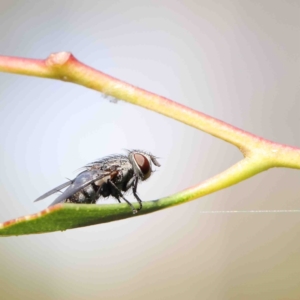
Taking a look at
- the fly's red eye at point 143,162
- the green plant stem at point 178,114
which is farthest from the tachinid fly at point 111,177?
the green plant stem at point 178,114

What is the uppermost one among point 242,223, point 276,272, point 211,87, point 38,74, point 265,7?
point 265,7

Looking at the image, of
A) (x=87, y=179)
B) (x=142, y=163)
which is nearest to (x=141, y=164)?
(x=142, y=163)

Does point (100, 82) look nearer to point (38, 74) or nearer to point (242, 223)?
point (38, 74)

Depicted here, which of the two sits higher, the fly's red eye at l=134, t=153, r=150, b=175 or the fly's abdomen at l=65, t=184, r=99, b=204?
the fly's red eye at l=134, t=153, r=150, b=175

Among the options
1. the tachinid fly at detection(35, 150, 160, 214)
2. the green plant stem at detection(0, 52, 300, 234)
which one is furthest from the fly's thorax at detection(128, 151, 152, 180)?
the green plant stem at detection(0, 52, 300, 234)

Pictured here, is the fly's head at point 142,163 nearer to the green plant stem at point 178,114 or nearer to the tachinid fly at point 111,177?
the tachinid fly at point 111,177

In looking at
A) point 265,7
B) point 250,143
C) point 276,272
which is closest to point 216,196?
point 276,272

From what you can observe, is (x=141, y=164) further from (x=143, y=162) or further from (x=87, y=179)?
(x=87, y=179)

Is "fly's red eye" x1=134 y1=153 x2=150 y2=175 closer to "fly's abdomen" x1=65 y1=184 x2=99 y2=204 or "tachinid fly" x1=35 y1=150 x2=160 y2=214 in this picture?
"tachinid fly" x1=35 y1=150 x2=160 y2=214
